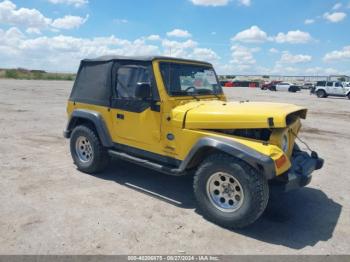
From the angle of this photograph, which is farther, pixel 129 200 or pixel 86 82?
pixel 86 82

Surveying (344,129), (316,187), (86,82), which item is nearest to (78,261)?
(86,82)

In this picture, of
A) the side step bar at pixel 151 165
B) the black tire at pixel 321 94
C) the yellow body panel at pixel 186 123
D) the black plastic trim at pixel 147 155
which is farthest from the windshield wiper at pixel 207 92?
the black tire at pixel 321 94

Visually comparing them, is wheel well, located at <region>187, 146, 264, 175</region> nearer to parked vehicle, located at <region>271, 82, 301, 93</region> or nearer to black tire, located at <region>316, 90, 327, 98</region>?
black tire, located at <region>316, 90, 327, 98</region>

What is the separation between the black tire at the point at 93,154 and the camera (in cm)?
546

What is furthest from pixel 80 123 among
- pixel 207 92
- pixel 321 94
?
pixel 321 94

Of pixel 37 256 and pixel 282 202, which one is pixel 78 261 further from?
pixel 282 202

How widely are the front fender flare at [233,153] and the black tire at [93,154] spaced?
1917mm

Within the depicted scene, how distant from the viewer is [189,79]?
16.5ft

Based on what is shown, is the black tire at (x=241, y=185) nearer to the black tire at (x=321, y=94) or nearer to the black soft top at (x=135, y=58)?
the black soft top at (x=135, y=58)

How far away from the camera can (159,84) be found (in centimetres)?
450

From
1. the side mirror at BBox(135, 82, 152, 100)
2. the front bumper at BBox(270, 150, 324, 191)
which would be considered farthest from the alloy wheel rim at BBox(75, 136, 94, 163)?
the front bumper at BBox(270, 150, 324, 191)

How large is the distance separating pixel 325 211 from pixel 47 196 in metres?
4.11

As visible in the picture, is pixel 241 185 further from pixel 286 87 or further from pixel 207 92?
pixel 286 87

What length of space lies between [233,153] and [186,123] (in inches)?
34.0
